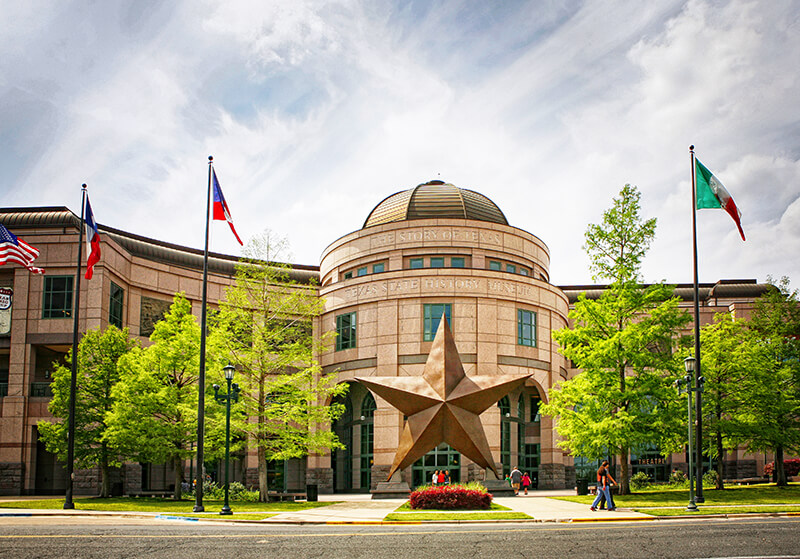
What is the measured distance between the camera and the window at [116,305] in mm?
43781

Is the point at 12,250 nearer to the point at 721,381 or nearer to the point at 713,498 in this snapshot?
the point at 713,498

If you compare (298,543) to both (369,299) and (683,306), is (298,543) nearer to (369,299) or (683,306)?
(369,299)

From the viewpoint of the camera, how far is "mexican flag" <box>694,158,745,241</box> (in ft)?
93.1

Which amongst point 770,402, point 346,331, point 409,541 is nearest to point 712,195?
point 770,402

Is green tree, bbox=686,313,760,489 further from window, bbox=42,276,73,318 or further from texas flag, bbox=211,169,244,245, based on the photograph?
window, bbox=42,276,73,318

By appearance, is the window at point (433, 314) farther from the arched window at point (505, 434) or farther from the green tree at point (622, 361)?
the green tree at point (622, 361)

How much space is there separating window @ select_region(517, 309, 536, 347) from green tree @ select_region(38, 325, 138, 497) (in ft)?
81.8

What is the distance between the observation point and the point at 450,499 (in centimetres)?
2636

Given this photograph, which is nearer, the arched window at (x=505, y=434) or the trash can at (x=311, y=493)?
the trash can at (x=311, y=493)

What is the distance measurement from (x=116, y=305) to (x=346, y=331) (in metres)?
14.8

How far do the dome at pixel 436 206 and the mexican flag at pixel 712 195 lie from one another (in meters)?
25.2

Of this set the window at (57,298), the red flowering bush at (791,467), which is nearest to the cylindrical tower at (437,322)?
the window at (57,298)

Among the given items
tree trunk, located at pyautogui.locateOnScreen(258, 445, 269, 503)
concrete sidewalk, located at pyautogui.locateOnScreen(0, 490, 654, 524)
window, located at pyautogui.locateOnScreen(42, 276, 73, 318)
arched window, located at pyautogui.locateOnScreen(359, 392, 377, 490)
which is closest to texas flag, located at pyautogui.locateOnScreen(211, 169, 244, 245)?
concrete sidewalk, located at pyautogui.locateOnScreen(0, 490, 654, 524)

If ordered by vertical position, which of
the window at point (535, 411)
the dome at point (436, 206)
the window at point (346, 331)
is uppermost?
the dome at point (436, 206)
